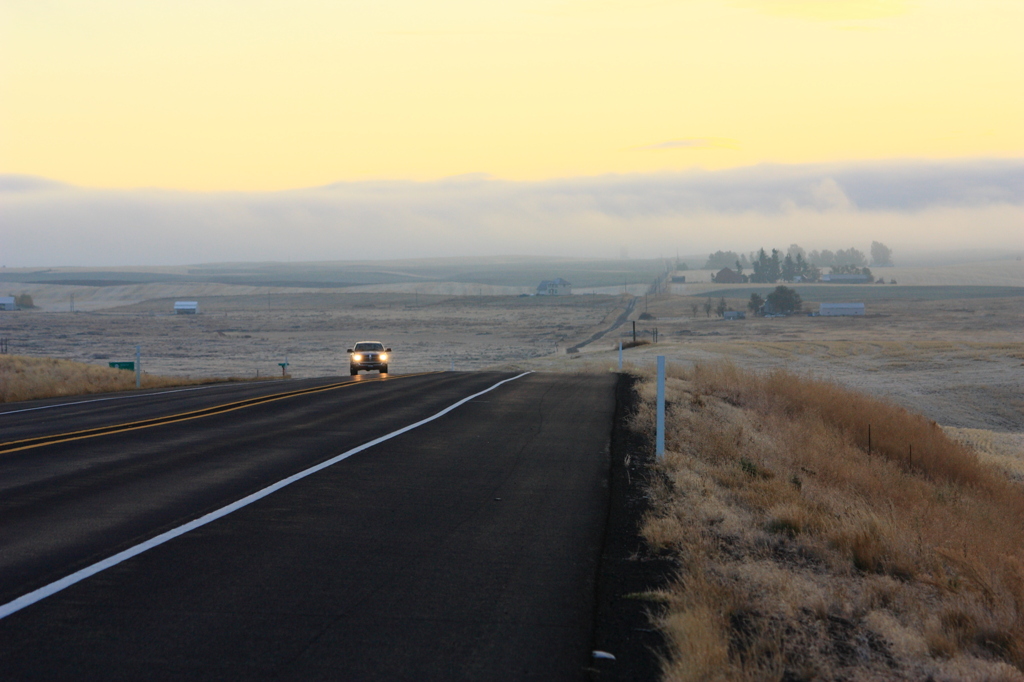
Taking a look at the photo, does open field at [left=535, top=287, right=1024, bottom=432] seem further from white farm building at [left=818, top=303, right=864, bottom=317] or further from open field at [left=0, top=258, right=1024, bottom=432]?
white farm building at [left=818, top=303, right=864, bottom=317]

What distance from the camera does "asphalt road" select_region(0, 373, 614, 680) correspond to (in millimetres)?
4969

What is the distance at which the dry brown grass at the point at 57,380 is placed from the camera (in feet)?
78.9

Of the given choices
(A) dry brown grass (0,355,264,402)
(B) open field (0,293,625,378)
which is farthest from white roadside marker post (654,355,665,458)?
(B) open field (0,293,625,378)

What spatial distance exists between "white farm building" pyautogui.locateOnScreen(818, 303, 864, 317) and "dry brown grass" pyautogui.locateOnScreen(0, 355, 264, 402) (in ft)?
418

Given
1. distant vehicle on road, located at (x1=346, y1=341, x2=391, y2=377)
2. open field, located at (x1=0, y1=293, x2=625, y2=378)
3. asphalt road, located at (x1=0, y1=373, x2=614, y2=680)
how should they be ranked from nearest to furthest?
asphalt road, located at (x1=0, y1=373, x2=614, y2=680), distant vehicle on road, located at (x1=346, y1=341, x2=391, y2=377), open field, located at (x1=0, y1=293, x2=625, y2=378)

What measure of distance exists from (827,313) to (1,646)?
5855 inches

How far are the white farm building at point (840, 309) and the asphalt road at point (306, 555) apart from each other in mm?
138252

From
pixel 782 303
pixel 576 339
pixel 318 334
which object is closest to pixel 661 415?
pixel 576 339

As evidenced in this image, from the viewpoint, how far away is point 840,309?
14300 cm

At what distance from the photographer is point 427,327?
12862 cm

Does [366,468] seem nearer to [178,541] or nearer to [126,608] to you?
[178,541]

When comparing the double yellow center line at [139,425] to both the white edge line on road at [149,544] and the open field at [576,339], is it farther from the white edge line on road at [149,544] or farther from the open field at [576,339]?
the open field at [576,339]

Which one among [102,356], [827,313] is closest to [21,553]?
[102,356]

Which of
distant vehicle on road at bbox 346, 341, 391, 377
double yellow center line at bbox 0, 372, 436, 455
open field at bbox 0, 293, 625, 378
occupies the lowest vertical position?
open field at bbox 0, 293, 625, 378
